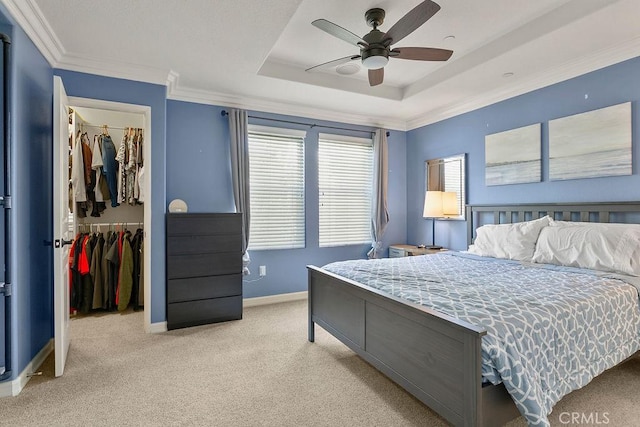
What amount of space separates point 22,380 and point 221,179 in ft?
8.32

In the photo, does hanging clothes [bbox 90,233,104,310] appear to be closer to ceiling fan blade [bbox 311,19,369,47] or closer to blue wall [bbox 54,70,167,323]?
blue wall [bbox 54,70,167,323]

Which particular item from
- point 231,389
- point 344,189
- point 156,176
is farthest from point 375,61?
point 231,389

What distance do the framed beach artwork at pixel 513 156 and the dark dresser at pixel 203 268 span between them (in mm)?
3008

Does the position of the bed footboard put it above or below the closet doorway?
below

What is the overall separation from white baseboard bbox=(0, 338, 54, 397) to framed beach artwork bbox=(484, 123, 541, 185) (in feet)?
15.4

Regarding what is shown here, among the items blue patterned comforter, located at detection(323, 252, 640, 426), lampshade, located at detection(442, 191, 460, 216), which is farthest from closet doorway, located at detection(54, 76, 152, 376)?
lampshade, located at detection(442, 191, 460, 216)

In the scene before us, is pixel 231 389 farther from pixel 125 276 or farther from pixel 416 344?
pixel 125 276

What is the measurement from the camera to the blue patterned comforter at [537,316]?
60.4 inches

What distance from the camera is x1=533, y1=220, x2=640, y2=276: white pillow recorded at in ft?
8.26

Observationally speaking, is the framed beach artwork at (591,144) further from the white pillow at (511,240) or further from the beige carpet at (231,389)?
the beige carpet at (231,389)

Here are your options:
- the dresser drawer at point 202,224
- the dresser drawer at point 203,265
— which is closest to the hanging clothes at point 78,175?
the dresser drawer at point 202,224

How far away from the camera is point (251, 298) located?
427 centimetres

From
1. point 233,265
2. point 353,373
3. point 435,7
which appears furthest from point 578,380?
point 233,265

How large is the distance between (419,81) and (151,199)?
328cm
